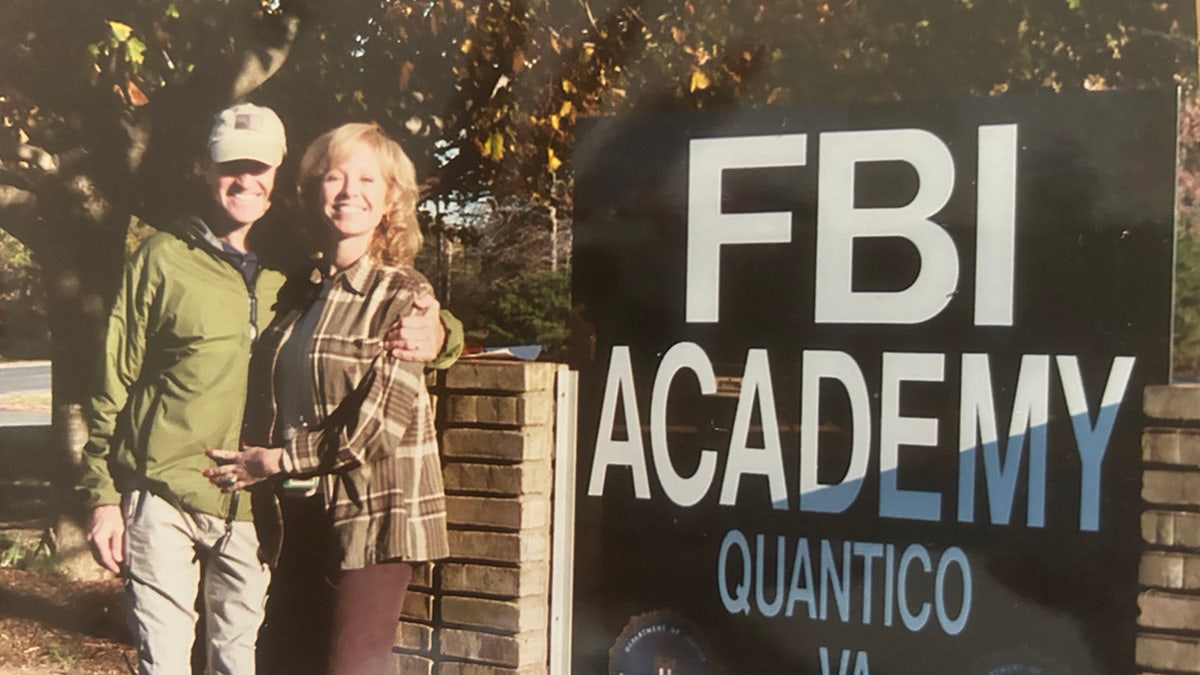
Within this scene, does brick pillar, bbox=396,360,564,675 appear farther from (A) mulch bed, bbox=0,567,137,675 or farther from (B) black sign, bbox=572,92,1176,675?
(A) mulch bed, bbox=0,567,137,675

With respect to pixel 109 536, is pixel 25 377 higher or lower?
higher

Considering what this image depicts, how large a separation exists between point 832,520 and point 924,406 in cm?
25

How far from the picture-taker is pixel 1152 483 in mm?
1932

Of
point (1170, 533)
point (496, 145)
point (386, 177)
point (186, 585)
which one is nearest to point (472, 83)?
point (496, 145)

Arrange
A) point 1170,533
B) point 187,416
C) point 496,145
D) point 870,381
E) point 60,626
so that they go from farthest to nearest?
point 60,626
point 187,416
point 496,145
point 870,381
point 1170,533

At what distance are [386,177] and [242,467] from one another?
26.1 inches

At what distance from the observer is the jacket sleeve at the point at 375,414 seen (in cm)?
245

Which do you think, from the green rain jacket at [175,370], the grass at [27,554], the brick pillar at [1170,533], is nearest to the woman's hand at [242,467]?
the green rain jacket at [175,370]

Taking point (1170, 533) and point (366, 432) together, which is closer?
point (1170, 533)

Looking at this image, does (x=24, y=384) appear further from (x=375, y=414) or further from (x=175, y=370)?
(x=375, y=414)

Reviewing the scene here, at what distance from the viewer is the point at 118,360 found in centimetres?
261

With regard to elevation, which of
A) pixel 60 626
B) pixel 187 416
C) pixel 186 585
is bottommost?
pixel 60 626

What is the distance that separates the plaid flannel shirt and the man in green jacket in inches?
4.8

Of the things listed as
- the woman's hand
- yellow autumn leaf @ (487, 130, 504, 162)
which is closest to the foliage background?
yellow autumn leaf @ (487, 130, 504, 162)
